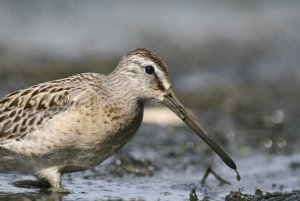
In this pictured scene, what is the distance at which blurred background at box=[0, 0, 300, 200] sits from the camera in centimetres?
1244

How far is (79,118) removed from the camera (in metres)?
8.88

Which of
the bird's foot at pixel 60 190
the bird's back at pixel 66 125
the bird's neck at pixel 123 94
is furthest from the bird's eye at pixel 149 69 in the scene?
the bird's foot at pixel 60 190

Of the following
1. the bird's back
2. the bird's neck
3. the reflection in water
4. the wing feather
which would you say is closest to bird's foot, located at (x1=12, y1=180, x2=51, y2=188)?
the reflection in water

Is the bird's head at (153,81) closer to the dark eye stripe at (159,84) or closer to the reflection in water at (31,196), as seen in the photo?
the dark eye stripe at (159,84)

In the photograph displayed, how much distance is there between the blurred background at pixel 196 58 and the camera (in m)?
12.4

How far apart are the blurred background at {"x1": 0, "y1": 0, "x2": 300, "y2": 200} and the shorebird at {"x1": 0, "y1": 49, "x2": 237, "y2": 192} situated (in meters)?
1.01

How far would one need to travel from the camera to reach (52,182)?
918 cm

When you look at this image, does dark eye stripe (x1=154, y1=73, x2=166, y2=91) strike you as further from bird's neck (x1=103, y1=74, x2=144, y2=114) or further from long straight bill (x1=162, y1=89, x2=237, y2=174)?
bird's neck (x1=103, y1=74, x2=144, y2=114)

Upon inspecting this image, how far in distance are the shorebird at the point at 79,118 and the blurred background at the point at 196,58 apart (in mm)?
1010

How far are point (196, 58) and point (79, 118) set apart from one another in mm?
10708

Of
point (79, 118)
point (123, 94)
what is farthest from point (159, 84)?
point (79, 118)

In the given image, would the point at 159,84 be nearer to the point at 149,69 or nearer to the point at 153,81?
the point at 153,81

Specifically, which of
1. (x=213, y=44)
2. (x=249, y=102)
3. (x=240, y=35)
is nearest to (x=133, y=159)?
(x=249, y=102)

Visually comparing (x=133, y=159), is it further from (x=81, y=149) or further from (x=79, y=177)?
(x=81, y=149)
